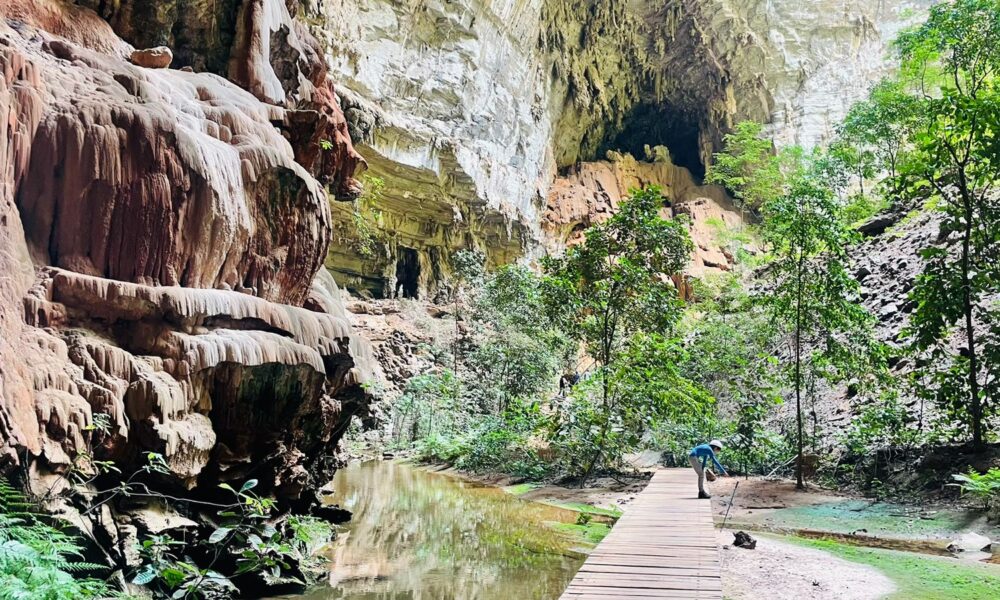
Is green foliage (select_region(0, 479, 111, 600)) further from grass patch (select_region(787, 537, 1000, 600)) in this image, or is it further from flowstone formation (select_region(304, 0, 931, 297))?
flowstone formation (select_region(304, 0, 931, 297))

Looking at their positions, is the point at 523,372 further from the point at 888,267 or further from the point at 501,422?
the point at 888,267

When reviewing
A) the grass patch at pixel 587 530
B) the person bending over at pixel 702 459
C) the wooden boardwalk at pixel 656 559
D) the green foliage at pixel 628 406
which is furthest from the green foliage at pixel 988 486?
the green foliage at pixel 628 406

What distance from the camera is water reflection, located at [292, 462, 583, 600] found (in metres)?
7.95

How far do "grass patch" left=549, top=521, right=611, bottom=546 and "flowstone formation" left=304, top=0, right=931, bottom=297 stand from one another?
58.0 ft

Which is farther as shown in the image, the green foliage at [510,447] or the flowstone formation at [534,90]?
the flowstone formation at [534,90]

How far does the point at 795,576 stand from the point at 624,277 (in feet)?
30.0

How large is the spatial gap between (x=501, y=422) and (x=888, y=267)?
12908 mm

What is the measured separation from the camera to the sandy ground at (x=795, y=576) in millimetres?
6070

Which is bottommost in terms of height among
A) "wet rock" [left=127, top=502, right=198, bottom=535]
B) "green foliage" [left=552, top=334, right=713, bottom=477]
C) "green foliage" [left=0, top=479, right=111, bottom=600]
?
"wet rock" [left=127, top=502, right=198, bottom=535]

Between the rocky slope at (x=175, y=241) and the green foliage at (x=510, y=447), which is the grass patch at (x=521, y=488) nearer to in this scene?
the green foliage at (x=510, y=447)

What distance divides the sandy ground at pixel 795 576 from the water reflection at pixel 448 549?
85.9 inches

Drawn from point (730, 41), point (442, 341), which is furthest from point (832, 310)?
point (730, 41)

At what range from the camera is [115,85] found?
7012 mm

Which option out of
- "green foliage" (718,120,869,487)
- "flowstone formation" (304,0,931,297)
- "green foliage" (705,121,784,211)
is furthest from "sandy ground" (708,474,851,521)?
"green foliage" (705,121,784,211)
